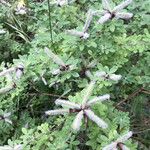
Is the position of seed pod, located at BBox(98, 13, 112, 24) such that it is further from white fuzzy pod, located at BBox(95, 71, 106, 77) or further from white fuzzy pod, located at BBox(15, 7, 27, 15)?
white fuzzy pod, located at BBox(15, 7, 27, 15)

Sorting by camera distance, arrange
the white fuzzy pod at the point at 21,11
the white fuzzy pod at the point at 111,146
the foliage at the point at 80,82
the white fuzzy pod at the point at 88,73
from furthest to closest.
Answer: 1. the white fuzzy pod at the point at 21,11
2. the white fuzzy pod at the point at 88,73
3. the foliage at the point at 80,82
4. the white fuzzy pod at the point at 111,146

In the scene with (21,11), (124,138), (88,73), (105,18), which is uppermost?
(105,18)

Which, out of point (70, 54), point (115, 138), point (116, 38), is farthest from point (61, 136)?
point (116, 38)

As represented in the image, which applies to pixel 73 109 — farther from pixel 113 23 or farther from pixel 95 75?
pixel 113 23

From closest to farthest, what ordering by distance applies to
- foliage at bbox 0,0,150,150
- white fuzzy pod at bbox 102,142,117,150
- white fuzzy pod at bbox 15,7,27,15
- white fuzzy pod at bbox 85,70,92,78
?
white fuzzy pod at bbox 102,142,117,150, foliage at bbox 0,0,150,150, white fuzzy pod at bbox 85,70,92,78, white fuzzy pod at bbox 15,7,27,15

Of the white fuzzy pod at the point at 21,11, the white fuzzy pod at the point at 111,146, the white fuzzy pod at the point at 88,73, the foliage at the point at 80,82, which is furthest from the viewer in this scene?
the white fuzzy pod at the point at 21,11

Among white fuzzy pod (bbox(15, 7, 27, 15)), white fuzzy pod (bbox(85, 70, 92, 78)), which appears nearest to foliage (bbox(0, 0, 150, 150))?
white fuzzy pod (bbox(85, 70, 92, 78))

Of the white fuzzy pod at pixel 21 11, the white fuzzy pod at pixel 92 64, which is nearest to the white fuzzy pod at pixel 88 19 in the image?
the white fuzzy pod at pixel 92 64

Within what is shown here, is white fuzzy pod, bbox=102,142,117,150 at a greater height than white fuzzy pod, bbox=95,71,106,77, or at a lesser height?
lesser

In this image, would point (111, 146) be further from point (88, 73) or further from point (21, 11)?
point (21, 11)

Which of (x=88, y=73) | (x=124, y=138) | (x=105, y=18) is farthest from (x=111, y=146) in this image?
(x=105, y=18)

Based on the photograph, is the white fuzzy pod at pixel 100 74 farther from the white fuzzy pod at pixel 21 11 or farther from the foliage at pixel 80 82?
→ the white fuzzy pod at pixel 21 11
